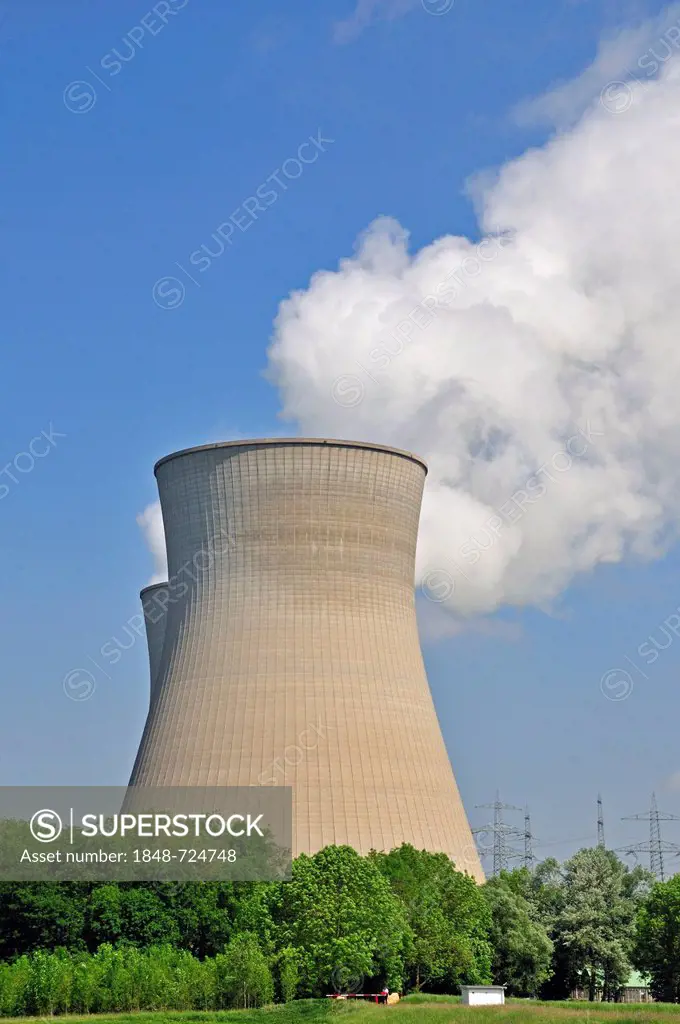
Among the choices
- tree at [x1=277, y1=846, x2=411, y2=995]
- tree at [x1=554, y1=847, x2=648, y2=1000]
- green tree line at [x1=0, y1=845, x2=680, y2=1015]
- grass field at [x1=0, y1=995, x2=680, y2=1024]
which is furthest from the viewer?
tree at [x1=554, y1=847, x2=648, y2=1000]

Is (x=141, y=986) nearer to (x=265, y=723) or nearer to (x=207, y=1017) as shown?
(x=207, y=1017)

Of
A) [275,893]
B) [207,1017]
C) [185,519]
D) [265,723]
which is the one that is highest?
[185,519]

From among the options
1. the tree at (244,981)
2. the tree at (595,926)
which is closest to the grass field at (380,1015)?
the tree at (244,981)

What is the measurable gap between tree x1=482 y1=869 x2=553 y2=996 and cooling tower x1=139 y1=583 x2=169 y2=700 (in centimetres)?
1532

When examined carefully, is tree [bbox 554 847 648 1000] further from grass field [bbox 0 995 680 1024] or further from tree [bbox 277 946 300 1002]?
→ tree [bbox 277 946 300 1002]

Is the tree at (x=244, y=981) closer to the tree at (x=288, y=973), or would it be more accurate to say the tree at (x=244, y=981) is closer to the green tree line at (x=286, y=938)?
the green tree line at (x=286, y=938)

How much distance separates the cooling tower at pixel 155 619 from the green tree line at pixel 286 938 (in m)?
15.6

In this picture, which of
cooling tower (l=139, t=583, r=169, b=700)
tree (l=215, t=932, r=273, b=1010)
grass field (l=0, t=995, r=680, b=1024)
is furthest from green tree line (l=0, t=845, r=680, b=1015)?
cooling tower (l=139, t=583, r=169, b=700)

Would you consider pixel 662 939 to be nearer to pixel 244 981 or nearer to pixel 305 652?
pixel 305 652

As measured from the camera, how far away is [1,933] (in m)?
26.8

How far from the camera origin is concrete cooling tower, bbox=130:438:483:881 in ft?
103

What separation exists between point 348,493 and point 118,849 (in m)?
9.31

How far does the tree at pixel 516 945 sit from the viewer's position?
31734 mm

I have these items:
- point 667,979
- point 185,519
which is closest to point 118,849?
point 185,519
